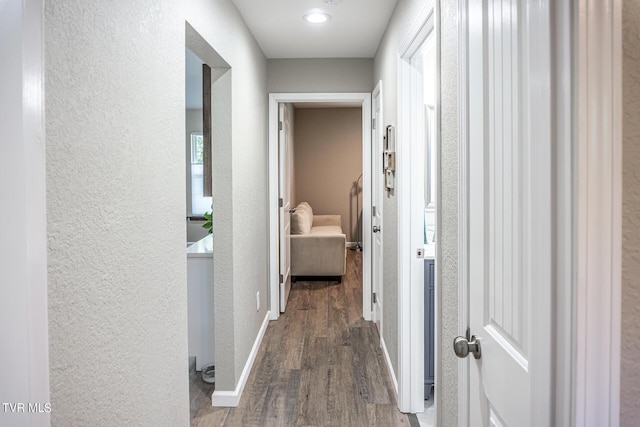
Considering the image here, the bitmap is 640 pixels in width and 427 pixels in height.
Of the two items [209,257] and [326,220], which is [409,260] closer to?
[209,257]

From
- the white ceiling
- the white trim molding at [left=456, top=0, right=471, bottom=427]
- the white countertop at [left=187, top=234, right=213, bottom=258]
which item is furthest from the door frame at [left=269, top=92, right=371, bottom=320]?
the white trim molding at [left=456, top=0, right=471, bottom=427]

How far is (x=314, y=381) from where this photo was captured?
3.23 metres

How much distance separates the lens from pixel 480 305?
4.20ft

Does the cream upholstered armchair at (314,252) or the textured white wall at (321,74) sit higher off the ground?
the textured white wall at (321,74)

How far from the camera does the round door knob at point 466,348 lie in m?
1.29

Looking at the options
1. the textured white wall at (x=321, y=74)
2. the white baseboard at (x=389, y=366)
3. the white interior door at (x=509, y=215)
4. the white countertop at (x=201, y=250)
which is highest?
the textured white wall at (x=321, y=74)

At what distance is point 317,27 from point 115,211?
261 cm

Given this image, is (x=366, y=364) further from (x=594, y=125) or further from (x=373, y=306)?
(x=594, y=125)

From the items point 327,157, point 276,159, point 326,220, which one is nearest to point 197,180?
point 326,220

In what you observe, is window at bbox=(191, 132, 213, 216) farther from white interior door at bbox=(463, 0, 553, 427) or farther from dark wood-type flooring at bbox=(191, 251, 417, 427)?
white interior door at bbox=(463, 0, 553, 427)

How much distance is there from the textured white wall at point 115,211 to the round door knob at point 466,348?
0.90m

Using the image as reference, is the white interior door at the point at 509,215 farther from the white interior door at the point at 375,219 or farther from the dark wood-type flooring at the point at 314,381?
the white interior door at the point at 375,219

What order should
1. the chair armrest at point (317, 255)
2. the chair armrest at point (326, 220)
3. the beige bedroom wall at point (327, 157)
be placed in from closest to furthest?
the chair armrest at point (317, 255), the chair armrest at point (326, 220), the beige bedroom wall at point (327, 157)

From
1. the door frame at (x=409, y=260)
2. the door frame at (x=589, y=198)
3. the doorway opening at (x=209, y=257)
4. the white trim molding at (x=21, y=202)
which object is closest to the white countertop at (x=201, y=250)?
the doorway opening at (x=209, y=257)
